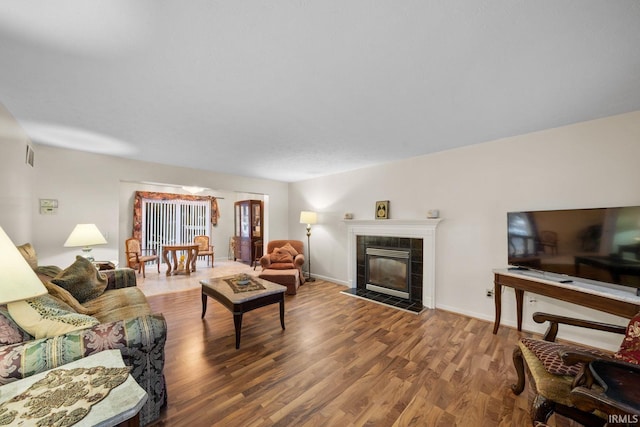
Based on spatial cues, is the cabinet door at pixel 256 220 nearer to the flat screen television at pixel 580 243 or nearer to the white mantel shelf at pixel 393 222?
the white mantel shelf at pixel 393 222

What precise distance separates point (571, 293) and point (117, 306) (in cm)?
419

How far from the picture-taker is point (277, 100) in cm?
197

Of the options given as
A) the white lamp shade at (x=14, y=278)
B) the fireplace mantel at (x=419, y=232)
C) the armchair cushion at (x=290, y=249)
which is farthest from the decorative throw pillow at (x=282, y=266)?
the white lamp shade at (x=14, y=278)

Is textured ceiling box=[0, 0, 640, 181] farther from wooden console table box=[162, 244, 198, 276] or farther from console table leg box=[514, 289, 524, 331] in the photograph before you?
wooden console table box=[162, 244, 198, 276]

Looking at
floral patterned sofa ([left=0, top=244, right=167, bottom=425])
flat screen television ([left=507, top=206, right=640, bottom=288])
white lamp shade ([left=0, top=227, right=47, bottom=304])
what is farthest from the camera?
flat screen television ([left=507, top=206, right=640, bottom=288])

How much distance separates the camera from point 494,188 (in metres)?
2.97

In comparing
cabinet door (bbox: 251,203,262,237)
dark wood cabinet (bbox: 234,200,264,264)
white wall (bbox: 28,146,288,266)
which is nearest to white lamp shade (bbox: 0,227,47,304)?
white wall (bbox: 28,146,288,266)

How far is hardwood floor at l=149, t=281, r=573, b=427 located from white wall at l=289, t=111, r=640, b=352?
0.55m

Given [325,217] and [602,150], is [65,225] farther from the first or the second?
[602,150]

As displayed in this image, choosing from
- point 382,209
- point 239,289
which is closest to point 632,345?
point 382,209

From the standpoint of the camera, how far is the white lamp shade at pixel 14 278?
0.97 meters

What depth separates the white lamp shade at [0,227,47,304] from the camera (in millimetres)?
966

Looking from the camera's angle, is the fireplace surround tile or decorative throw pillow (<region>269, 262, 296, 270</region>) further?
decorative throw pillow (<region>269, 262, 296, 270</region>)

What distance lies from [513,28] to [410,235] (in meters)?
2.86
